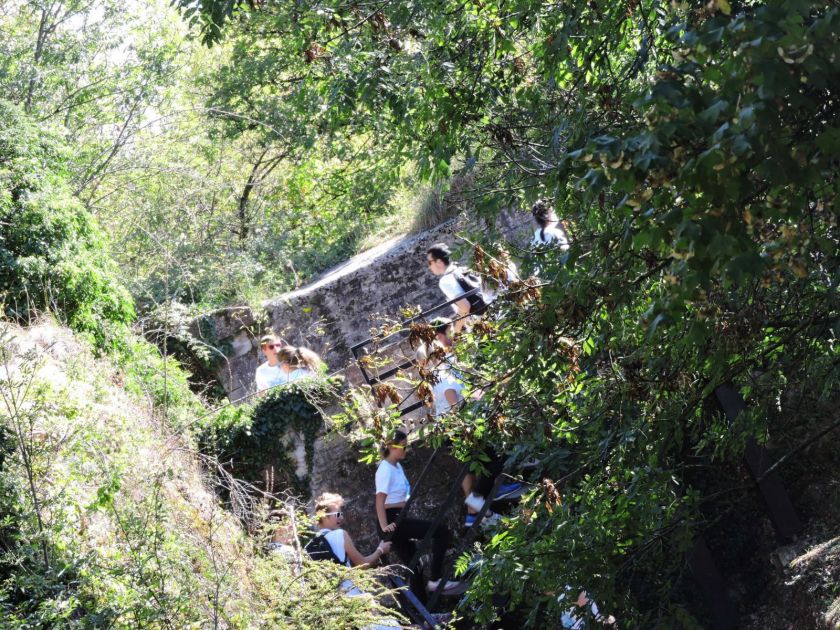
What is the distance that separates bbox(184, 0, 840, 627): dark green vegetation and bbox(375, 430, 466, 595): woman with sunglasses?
181 cm

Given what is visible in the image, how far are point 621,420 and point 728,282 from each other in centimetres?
281

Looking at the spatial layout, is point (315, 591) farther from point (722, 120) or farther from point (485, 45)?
point (722, 120)

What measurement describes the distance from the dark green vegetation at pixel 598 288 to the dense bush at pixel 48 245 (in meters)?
4.11

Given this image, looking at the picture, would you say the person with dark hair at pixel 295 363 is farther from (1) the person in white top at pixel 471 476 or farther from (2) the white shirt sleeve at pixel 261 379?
(1) the person in white top at pixel 471 476

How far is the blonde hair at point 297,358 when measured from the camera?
10.7 meters

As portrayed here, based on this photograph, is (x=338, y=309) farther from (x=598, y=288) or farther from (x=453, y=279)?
(x=598, y=288)

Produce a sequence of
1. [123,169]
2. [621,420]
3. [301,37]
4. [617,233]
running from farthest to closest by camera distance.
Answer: [123,169] → [301,37] → [621,420] → [617,233]

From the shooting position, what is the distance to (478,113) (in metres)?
5.81

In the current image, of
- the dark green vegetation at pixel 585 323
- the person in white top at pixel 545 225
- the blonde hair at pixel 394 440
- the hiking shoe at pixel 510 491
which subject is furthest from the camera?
the hiking shoe at pixel 510 491

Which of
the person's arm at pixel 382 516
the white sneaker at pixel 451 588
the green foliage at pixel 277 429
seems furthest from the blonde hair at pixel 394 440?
the green foliage at pixel 277 429

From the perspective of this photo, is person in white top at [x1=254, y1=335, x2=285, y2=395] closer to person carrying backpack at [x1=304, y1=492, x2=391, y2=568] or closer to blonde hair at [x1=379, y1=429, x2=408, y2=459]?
→ blonde hair at [x1=379, y1=429, x2=408, y2=459]

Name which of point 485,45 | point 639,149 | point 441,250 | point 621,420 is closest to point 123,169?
point 441,250

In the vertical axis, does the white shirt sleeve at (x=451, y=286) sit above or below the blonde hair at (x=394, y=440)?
above

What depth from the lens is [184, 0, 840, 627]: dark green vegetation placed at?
368 cm
